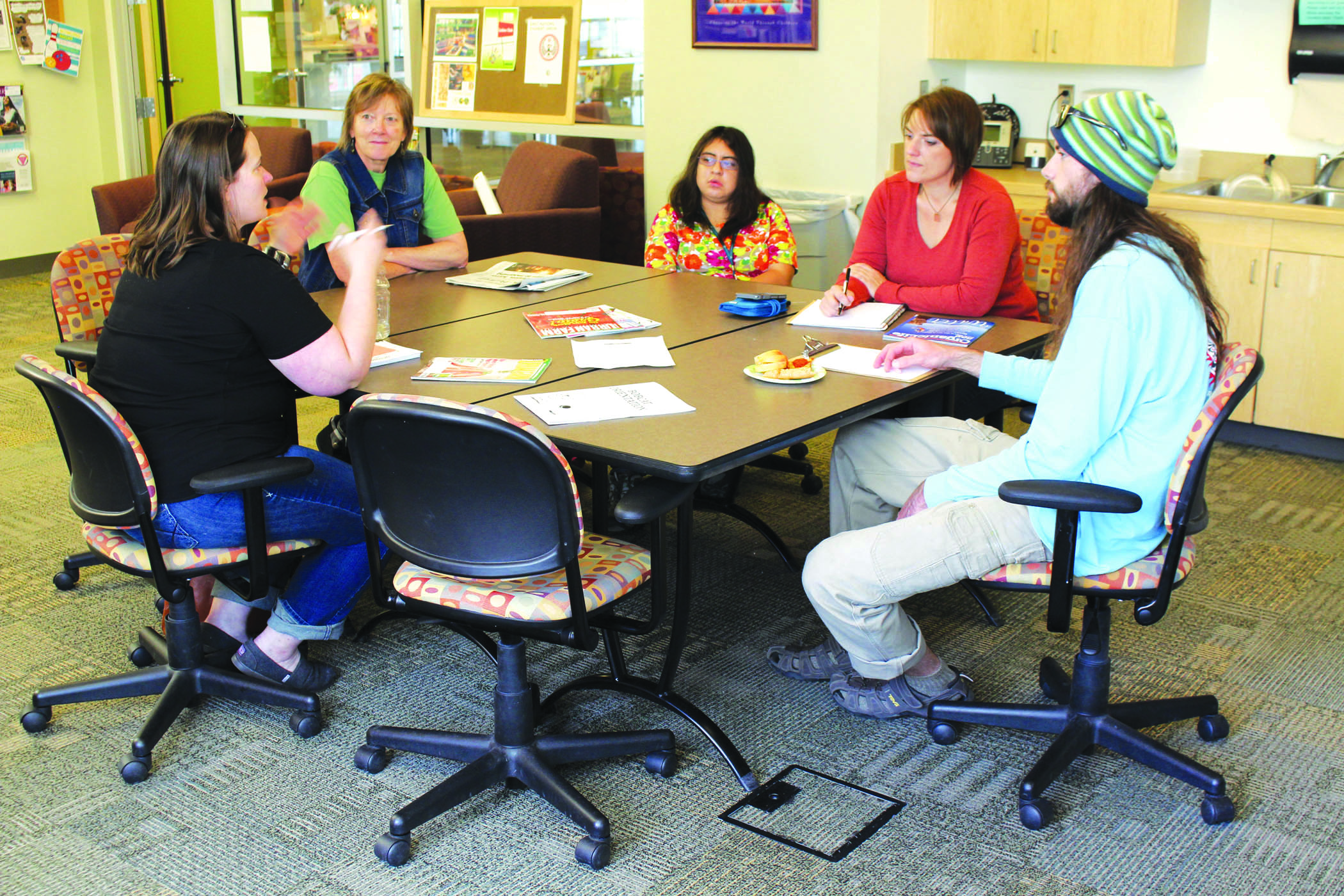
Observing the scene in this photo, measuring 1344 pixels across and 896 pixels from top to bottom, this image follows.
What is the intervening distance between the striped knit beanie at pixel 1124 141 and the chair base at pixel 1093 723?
0.73 metres

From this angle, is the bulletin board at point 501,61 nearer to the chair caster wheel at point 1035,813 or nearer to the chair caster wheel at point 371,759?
the chair caster wheel at point 371,759

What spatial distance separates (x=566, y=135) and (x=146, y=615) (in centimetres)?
367

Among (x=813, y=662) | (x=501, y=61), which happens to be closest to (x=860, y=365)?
(x=813, y=662)

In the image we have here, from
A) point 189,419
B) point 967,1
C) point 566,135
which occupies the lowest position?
point 189,419

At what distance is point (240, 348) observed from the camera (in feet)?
7.53

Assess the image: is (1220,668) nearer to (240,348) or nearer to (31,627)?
(240,348)

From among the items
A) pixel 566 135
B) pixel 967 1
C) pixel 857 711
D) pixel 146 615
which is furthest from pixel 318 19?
pixel 857 711

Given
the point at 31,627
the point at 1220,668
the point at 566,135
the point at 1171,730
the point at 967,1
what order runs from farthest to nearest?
1. the point at 566,135
2. the point at 967,1
3. the point at 31,627
4. the point at 1220,668
5. the point at 1171,730

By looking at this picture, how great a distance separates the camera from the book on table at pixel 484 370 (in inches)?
97.1

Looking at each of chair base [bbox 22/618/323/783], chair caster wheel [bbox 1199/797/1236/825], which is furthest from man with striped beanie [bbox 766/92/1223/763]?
chair base [bbox 22/618/323/783]

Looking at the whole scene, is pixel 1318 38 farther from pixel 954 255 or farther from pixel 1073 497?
pixel 1073 497

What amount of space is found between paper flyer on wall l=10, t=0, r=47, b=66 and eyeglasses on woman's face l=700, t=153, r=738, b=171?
515 cm

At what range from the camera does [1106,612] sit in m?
2.20

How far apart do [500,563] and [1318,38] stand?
3.74 meters
